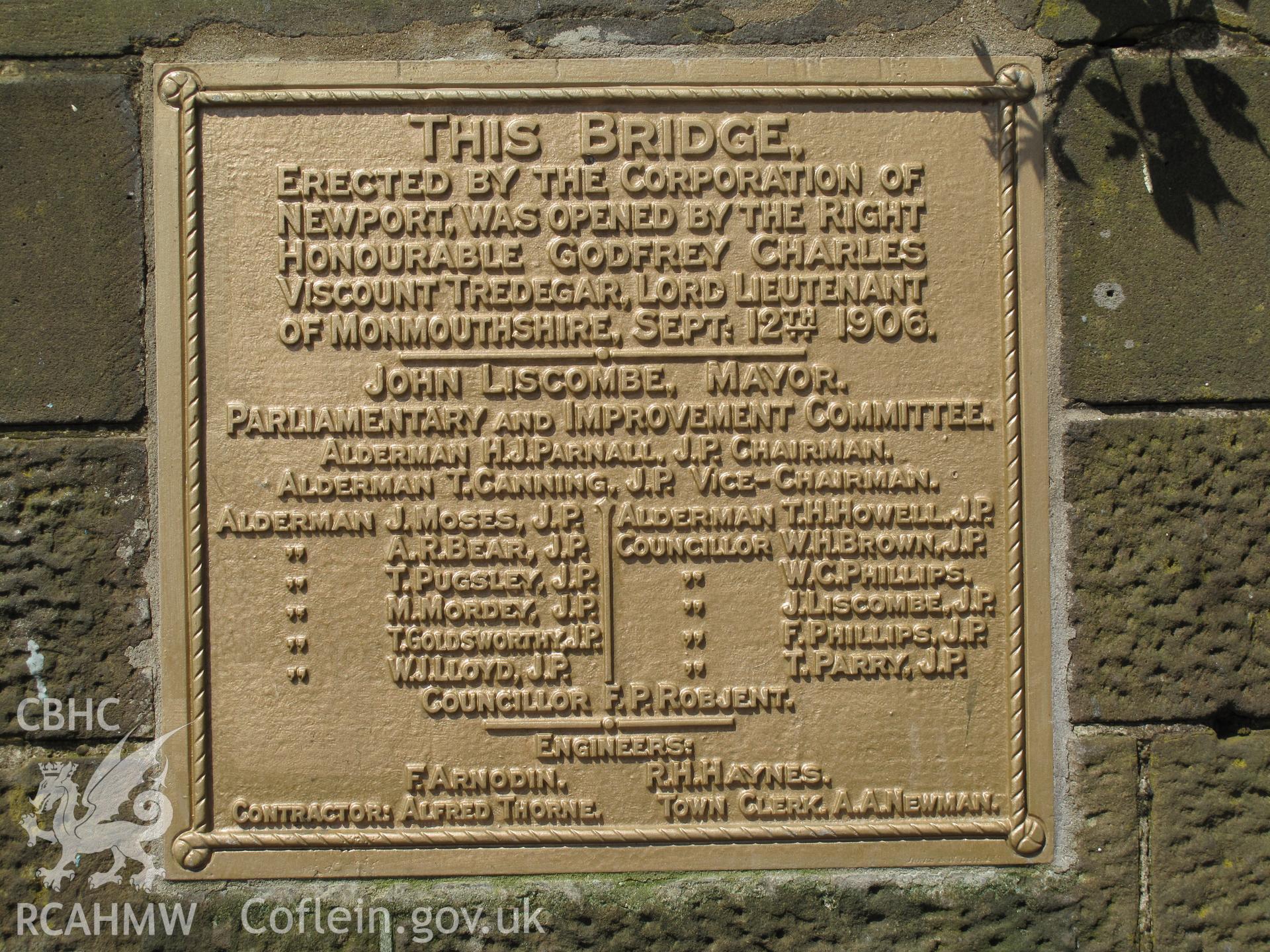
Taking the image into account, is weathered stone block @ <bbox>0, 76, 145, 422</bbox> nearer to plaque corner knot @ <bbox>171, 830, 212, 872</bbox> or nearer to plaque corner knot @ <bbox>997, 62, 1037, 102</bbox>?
plaque corner knot @ <bbox>171, 830, 212, 872</bbox>

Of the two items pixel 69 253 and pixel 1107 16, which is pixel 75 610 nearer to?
pixel 69 253

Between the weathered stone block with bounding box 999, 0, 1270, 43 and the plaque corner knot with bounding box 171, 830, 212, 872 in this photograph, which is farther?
the weathered stone block with bounding box 999, 0, 1270, 43

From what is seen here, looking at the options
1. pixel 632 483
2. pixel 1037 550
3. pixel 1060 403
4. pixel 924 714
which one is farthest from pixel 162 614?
pixel 1060 403

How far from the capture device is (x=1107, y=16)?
2.46 meters

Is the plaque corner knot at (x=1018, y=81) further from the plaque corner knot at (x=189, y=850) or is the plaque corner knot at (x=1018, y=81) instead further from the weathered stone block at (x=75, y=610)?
the plaque corner knot at (x=189, y=850)

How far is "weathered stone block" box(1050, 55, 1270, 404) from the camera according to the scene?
2430mm

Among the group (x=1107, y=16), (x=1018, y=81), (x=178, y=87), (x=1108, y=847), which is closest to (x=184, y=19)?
(x=178, y=87)

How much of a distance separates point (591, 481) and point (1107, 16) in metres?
2.18

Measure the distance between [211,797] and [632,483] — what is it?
62.9 inches

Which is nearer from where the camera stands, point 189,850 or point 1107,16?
point 189,850

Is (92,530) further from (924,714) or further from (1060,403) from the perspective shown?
(1060,403)

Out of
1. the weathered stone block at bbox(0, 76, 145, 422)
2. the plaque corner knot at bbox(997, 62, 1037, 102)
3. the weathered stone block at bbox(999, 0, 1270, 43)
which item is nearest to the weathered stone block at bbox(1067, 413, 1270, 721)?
the plaque corner knot at bbox(997, 62, 1037, 102)

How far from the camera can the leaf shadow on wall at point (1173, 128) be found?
95.7 inches

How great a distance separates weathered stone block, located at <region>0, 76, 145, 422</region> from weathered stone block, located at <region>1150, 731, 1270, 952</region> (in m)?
3.41
